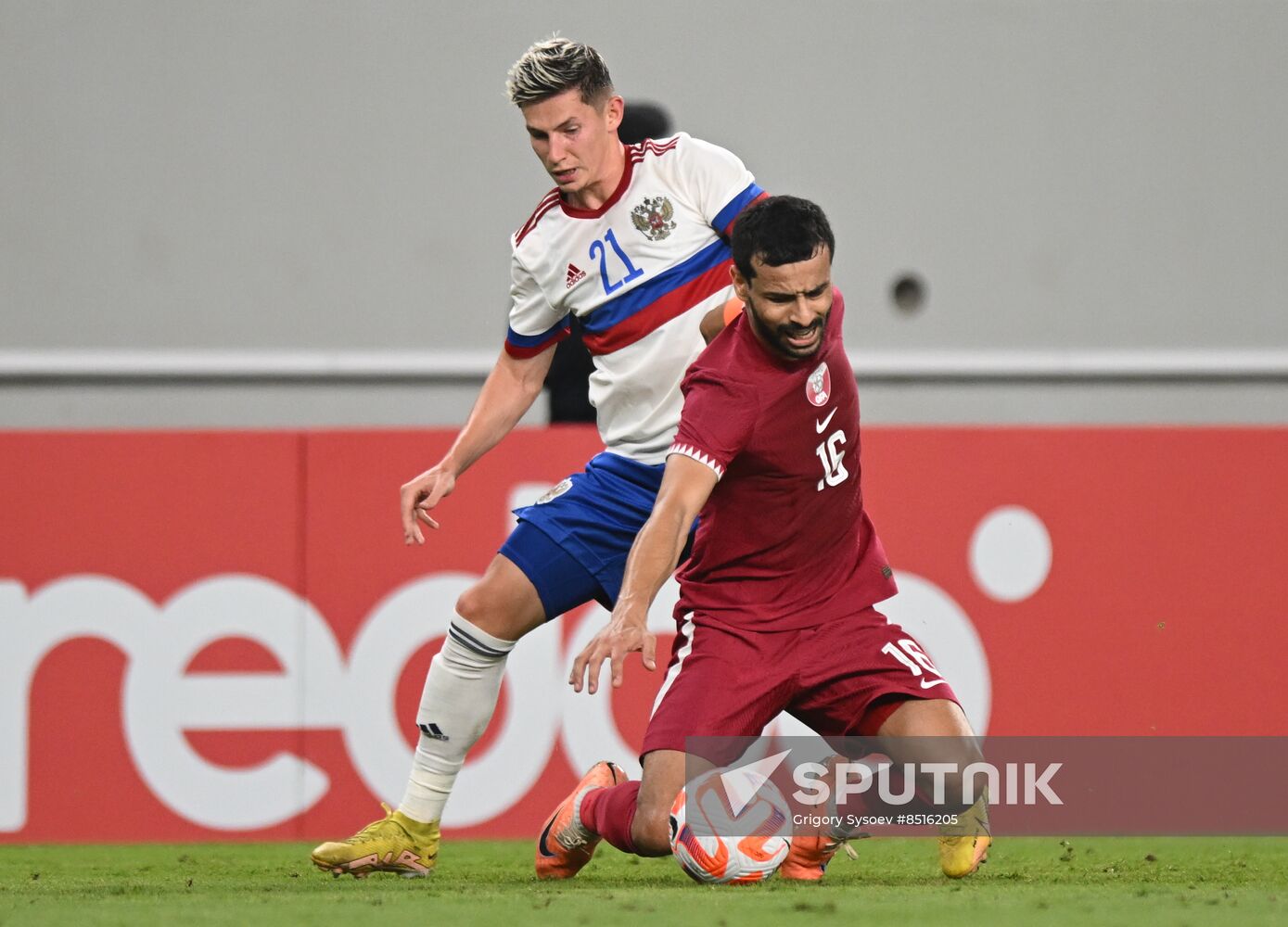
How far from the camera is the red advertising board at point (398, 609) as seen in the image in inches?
232

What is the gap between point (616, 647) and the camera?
11.1 feet

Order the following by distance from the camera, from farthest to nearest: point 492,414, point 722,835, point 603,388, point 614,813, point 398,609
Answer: point 398,609, point 492,414, point 603,388, point 614,813, point 722,835

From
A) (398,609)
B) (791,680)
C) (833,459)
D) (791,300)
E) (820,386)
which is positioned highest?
(791,300)

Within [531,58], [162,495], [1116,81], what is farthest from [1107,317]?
[531,58]

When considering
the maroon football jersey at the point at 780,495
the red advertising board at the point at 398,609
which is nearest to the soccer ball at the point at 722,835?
the maroon football jersey at the point at 780,495

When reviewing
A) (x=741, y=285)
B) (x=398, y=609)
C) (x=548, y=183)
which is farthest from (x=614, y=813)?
(x=548, y=183)

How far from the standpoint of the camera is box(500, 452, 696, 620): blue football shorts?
443 centimetres

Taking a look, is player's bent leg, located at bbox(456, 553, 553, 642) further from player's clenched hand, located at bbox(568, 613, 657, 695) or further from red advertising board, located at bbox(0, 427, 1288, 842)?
red advertising board, located at bbox(0, 427, 1288, 842)

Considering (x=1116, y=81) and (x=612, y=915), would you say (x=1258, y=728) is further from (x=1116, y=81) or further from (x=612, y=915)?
(x=1116, y=81)

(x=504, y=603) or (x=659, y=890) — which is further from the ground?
(x=504, y=603)

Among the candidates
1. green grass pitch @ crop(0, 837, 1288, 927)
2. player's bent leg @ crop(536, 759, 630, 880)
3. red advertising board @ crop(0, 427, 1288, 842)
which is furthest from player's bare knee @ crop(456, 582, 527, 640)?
red advertising board @ crop(0, 427, 1288, 842)

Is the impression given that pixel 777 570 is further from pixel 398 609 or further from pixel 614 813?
pixel 398 609

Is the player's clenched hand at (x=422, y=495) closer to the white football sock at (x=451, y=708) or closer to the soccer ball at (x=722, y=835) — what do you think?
the white football sock at (x=451, y=708)

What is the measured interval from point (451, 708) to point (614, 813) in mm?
602
